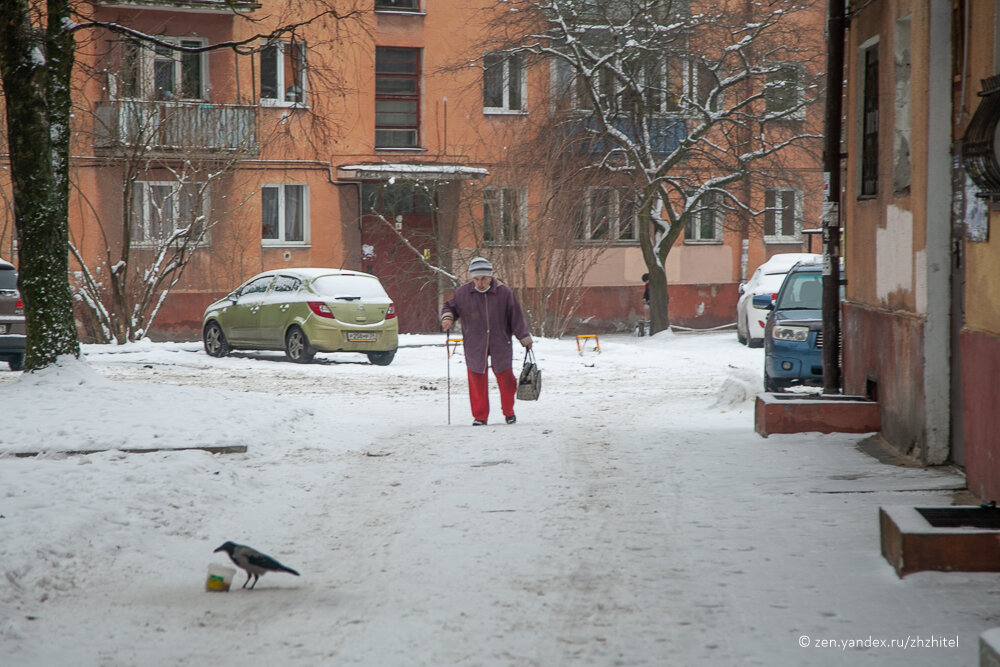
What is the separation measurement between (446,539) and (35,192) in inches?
294

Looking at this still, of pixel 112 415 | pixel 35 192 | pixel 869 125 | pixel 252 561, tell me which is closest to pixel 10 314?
pixel 35 192

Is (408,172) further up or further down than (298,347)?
further up

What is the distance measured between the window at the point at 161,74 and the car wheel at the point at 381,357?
6.25 metres

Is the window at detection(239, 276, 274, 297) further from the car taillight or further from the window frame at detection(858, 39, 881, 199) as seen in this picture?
the window frame at detection(858, 39, 881, 199)

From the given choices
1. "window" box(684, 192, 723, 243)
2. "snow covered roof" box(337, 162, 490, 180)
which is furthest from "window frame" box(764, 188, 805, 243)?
"snow covered roof" box(337, 162, 490, 180)

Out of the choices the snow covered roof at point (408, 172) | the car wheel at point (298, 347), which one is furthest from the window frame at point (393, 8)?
the car wheel at point (298, 347)

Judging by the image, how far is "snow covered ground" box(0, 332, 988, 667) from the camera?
5.15 metres

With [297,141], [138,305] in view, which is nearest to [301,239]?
[297,141]

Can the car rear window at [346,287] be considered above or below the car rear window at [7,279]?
below

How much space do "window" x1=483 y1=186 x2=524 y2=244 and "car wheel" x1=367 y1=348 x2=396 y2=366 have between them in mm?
7951

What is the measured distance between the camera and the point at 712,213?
31.6 meters

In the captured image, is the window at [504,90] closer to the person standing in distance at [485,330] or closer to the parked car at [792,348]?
the parked car at [792,348]

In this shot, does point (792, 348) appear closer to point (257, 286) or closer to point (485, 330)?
point (485, 330)

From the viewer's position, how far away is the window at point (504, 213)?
1134 inches
